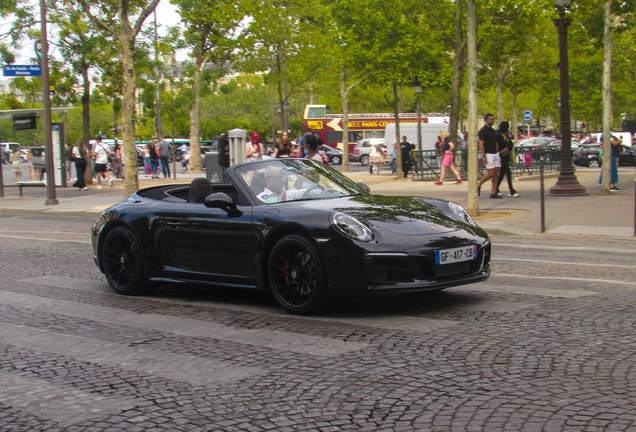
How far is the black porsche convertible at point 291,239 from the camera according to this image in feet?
18.3

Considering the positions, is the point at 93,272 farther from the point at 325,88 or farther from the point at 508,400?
the point at 325,88

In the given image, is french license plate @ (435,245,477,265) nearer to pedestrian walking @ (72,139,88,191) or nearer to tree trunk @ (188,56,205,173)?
pedestrian walking @ (72,139,88,191)

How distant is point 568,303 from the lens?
6.07 metres

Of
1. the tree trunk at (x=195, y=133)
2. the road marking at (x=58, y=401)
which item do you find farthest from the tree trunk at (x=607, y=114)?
the tree trunk at (x=195, y=133)

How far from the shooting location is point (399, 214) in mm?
6047

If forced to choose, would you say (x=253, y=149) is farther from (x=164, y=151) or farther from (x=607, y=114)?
(x=164, y=151)

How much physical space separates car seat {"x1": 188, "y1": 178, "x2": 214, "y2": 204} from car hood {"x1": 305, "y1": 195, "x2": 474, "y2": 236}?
1.17 meters

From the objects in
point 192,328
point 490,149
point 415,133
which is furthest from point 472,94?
point 415,133

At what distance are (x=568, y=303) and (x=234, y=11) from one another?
32440 millimetres

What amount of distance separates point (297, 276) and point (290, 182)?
3.85 ft

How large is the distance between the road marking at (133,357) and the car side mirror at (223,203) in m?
1.56

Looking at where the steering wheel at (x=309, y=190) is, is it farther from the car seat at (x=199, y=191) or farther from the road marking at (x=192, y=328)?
the road marking at (x=192, y=328)

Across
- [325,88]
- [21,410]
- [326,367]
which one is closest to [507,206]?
[326,367]

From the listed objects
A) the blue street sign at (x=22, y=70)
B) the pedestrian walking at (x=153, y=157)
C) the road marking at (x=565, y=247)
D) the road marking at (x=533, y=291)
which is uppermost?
the blue street sign at (x=22, y=70)
